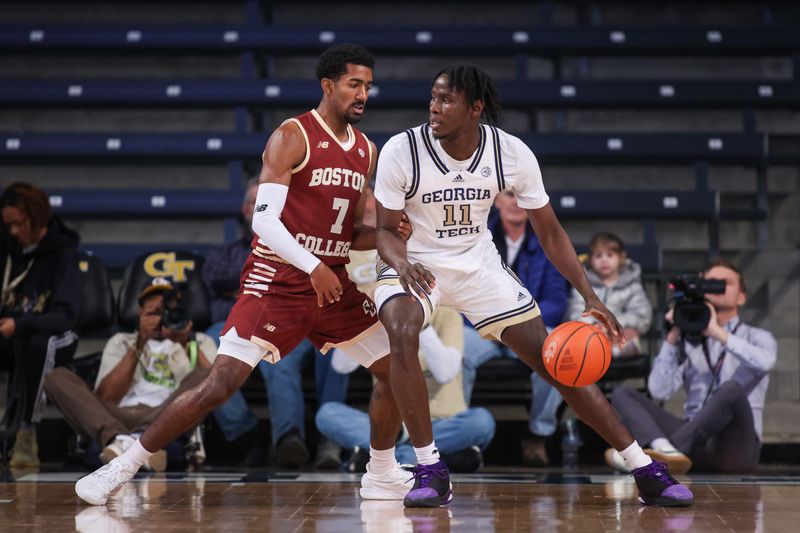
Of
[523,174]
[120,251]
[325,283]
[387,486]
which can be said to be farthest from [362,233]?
[120,251]

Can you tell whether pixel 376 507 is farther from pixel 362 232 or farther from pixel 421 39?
pixel 421 39

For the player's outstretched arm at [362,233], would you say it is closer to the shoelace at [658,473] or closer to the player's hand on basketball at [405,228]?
the player's hand on basketball at [405,228]

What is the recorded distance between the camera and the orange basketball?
435cm

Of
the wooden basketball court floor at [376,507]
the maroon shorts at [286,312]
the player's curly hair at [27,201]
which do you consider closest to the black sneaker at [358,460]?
the wooden basketball court floor at [376,507]

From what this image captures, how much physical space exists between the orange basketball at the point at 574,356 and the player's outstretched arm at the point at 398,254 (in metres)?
0.52

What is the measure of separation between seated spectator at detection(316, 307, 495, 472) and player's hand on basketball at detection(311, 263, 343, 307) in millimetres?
1768

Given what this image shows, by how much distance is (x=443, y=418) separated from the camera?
6188mm

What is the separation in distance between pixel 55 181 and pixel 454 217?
5650mm

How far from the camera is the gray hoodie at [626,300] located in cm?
690

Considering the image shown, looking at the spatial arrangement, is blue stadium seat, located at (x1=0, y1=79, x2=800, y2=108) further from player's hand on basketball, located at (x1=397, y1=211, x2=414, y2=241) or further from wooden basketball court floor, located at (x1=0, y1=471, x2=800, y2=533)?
player's hand on basketball, located at (x1=397, y1=211, x2=414, y2=241)

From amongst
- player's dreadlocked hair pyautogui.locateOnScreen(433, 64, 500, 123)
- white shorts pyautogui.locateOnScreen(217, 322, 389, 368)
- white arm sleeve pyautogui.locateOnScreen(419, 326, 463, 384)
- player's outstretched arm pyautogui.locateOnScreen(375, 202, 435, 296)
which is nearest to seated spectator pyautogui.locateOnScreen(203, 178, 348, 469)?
white arm sleeve pyautogui.locateOnScreen(419, 326, 463, 384)

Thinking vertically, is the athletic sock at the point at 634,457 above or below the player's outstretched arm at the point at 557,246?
below

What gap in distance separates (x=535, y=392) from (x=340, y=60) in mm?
2702

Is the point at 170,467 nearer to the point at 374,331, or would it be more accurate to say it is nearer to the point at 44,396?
the point at 44,396
